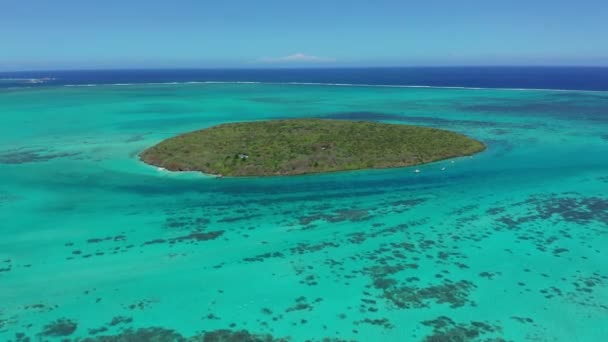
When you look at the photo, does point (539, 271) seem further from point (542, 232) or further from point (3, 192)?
point (3, 192)

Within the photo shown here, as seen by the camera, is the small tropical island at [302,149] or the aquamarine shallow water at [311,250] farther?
the small tropical island at [302,149]

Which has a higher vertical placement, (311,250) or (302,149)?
(302,149)

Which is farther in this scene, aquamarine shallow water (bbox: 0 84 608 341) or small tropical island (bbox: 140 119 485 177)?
small tropical island (bbox: 140 119 485 177)

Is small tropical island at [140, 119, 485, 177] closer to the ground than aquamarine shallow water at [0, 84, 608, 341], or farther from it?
farther from it

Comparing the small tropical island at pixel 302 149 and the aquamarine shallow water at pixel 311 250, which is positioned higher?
the small tropical island at pixel 302 149

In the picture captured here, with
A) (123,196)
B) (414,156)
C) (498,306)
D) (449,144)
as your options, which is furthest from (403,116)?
(498,306)
